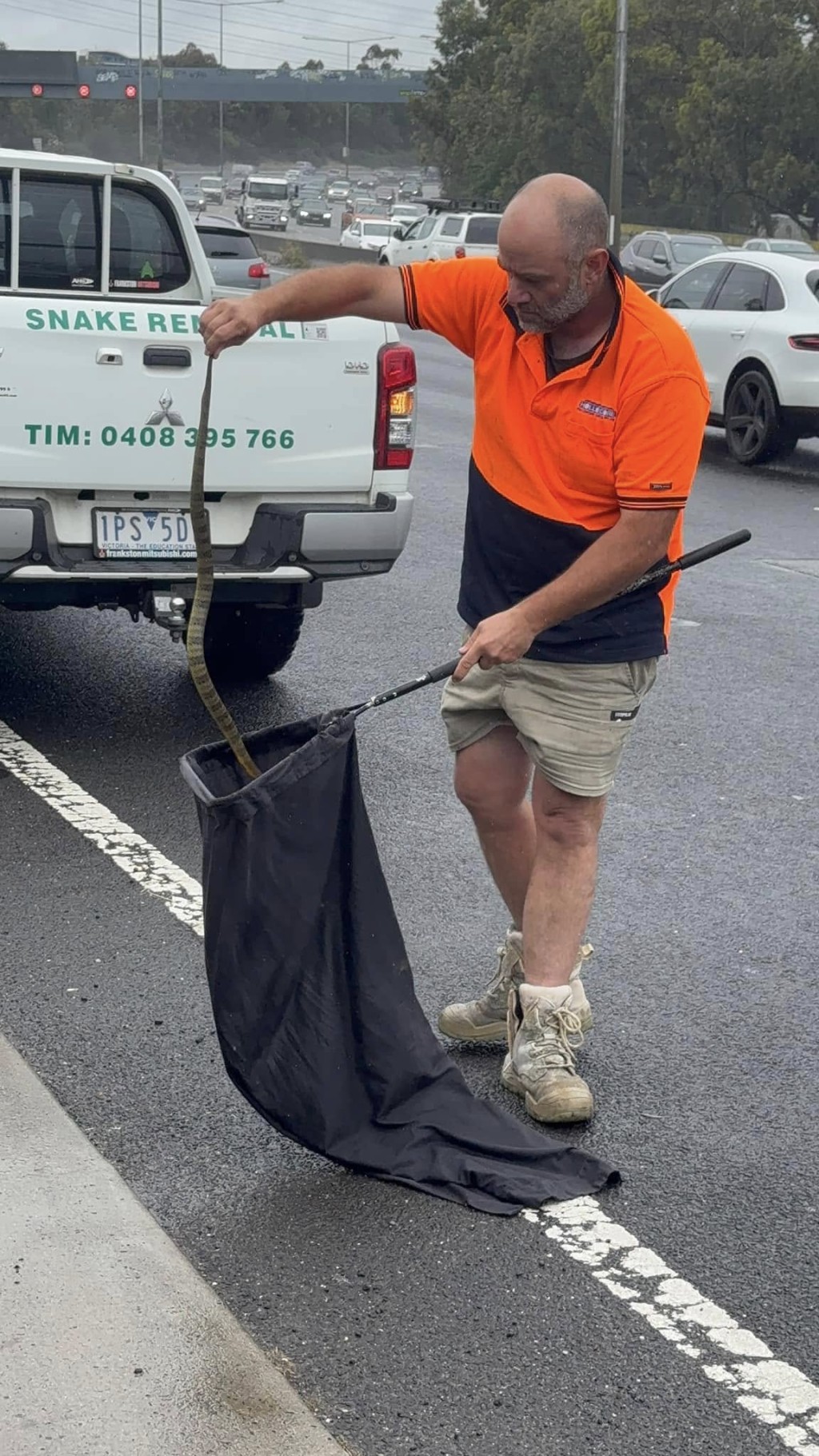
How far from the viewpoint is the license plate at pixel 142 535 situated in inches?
240

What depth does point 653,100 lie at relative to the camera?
63.3 meters

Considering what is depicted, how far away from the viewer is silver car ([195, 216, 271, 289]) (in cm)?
2358

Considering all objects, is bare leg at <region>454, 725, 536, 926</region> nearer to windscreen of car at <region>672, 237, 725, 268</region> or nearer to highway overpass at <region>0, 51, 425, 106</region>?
windscreen of car at <region>672, 237, 725, 268</region>

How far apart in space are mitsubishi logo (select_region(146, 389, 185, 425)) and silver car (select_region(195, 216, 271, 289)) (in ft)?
58.7

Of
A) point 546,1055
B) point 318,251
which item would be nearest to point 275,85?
point 318,251

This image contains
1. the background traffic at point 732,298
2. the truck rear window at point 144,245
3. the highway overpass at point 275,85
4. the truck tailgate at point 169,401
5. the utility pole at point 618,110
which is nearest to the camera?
the truck tailgate at point 169,401

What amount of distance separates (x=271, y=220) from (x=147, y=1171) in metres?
76.6

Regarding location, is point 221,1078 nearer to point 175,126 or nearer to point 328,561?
point 328,561

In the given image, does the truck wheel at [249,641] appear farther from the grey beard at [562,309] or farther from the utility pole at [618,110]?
the utility pole at [618,110]

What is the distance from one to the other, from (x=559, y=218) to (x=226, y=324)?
2.19 ft

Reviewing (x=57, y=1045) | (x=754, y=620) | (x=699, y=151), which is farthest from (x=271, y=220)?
(x=57, y=1045)

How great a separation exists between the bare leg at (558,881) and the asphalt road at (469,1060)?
1.02 feet

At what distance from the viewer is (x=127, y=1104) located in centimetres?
386

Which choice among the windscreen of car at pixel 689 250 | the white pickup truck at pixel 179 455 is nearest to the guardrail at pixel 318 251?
the windscreen of car at pixel 689 250
